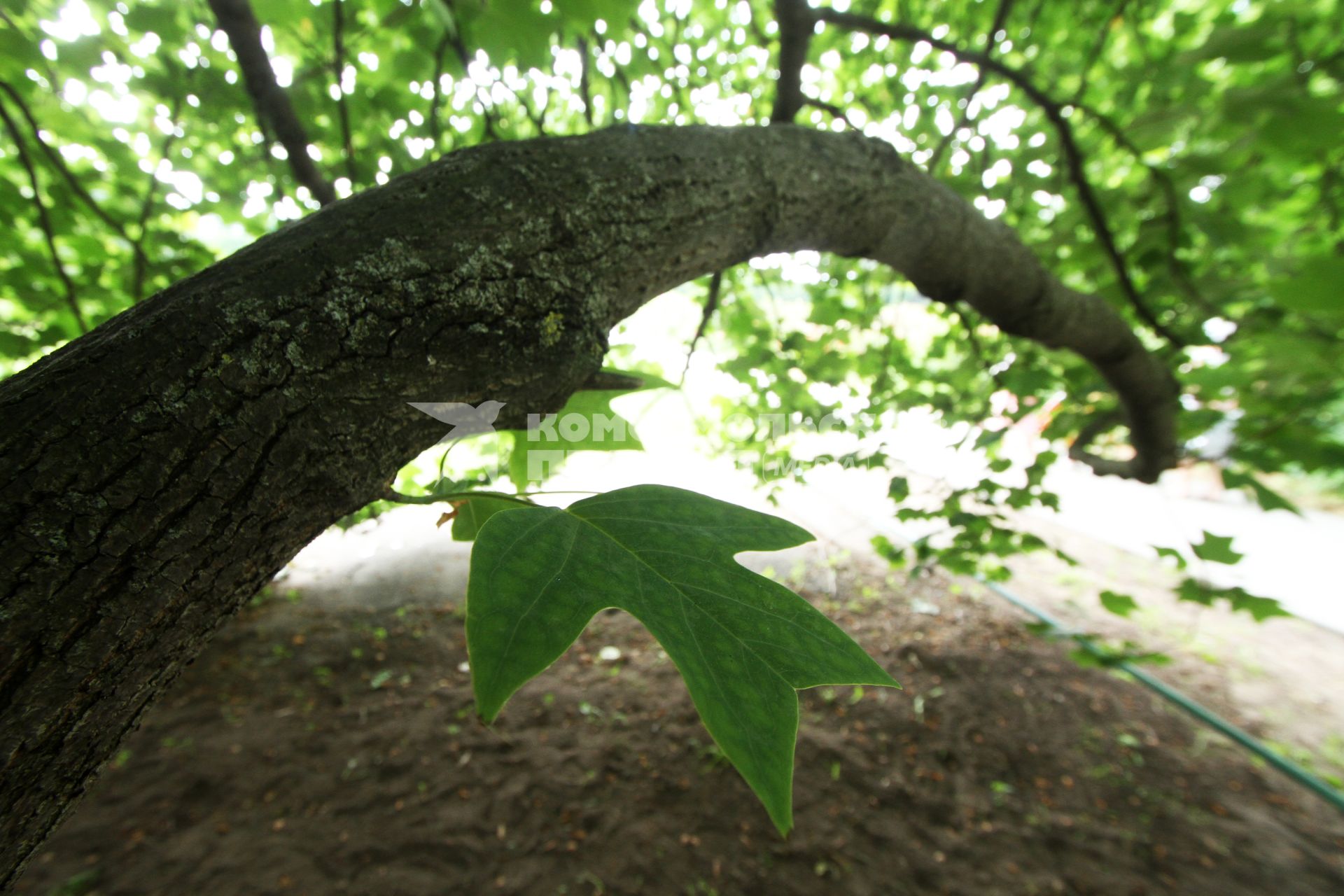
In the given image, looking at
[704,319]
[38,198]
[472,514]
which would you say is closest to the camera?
[472,514]

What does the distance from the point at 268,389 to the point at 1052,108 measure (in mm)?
1954

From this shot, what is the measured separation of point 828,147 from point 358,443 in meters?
0.94

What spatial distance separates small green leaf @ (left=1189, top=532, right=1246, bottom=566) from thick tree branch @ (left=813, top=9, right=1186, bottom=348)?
29.6 inches

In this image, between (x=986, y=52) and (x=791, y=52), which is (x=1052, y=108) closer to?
(x=986, y=52)

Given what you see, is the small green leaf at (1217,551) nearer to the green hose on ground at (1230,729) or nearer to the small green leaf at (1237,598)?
the small green leaf at (1237,598)

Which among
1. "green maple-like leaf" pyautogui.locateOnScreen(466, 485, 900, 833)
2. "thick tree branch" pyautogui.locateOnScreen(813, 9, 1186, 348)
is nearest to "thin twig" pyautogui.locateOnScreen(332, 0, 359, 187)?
"thick tree branch" pyautogui.locateOnScreen(813, 9, 1186, 348)

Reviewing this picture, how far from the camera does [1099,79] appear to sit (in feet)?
7.77

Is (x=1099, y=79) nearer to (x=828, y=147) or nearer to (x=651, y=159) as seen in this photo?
(x=828, y=147)

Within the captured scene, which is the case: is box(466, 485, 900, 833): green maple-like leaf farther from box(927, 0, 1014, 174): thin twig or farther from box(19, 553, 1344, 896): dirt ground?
box(19, 553, 1344, 896): dirt ground

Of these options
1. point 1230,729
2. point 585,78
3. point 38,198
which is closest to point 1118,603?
point 1230,729

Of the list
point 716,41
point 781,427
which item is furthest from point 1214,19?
point 781,427

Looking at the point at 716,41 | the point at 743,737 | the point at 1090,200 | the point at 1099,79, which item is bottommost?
the point at 743,737

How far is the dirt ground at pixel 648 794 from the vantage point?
1850 millimetres

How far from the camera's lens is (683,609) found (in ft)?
1.47
